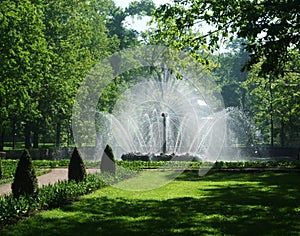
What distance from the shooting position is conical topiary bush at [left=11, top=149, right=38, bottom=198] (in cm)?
1128

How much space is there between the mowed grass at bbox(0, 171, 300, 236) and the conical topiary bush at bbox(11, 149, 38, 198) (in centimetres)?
92

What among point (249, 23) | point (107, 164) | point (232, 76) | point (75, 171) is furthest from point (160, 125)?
point (232, 76)

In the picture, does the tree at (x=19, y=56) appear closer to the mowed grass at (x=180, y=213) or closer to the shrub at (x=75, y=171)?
the shrub at (x=75, y=171)

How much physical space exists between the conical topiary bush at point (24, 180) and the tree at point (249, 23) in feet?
21.4

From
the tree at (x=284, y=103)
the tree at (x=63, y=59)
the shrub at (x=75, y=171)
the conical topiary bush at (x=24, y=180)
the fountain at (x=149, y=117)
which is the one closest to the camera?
the conical topiary bush at (x=24, y=180)

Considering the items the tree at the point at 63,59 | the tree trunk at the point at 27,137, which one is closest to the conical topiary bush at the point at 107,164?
the tree at the point at 63,59

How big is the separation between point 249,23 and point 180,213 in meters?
5.58

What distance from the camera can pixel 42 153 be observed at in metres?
32.3

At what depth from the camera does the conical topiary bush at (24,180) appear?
11.3 meters

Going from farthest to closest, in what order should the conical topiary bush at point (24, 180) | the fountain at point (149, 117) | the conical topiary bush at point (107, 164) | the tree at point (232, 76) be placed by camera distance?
the tree at point (232, 76) < the fountain at point (149, 117) < the conical topiary bush at point (107, 164) < the conical topiary bush at point (24, 180)

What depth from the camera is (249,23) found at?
1221cm

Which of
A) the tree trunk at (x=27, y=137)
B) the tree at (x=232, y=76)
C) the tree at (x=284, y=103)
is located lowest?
the tree trunk at (x=27, y=137)

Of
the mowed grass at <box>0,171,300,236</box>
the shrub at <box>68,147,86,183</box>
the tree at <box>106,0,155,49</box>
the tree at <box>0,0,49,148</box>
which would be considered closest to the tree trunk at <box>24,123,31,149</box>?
the tree at <box>0,0,49,148</box>

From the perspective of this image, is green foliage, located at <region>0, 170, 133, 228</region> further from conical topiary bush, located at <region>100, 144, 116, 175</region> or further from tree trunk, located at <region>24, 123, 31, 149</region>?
tree trunk, located at <region>24, 123, 31, 149</region>
